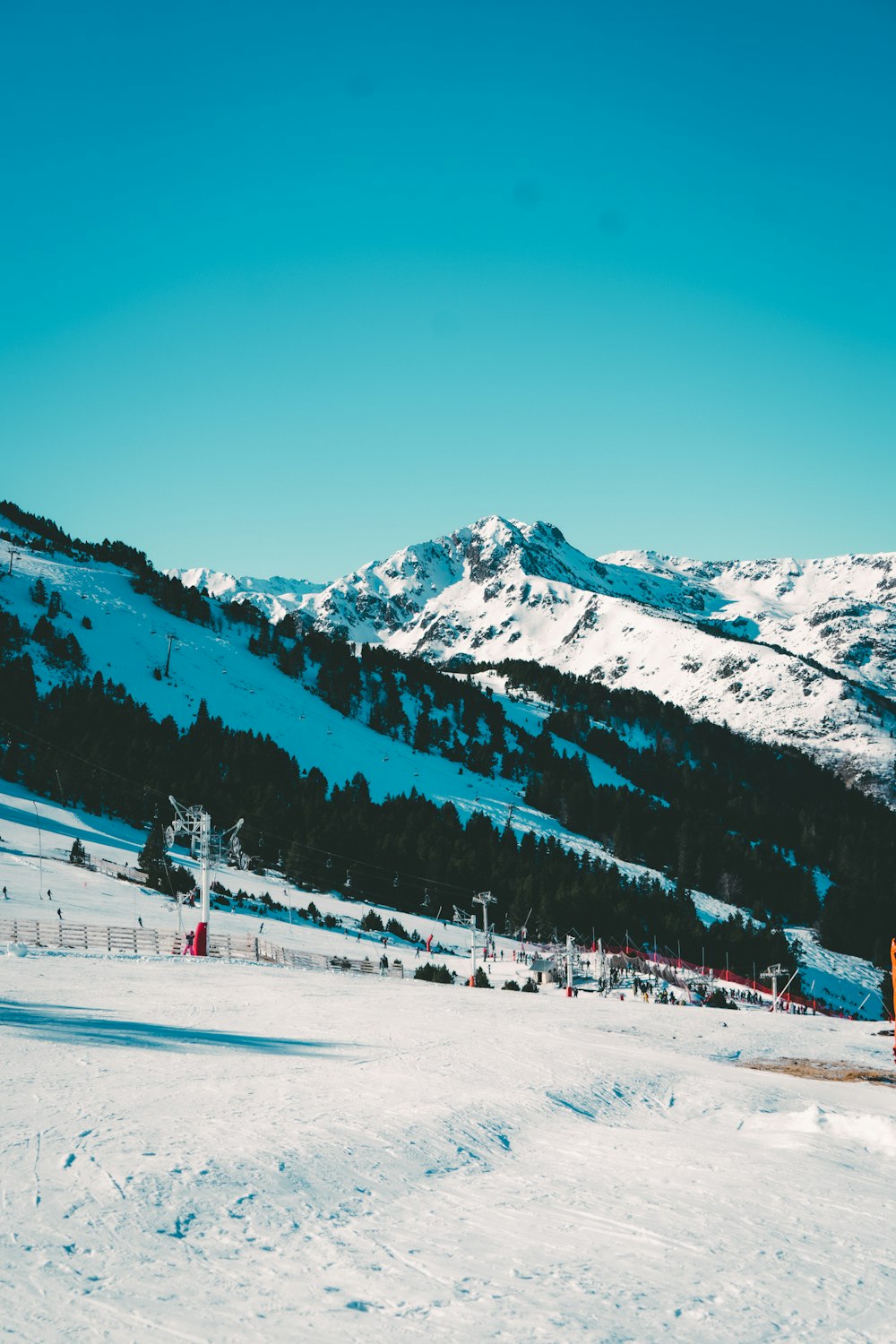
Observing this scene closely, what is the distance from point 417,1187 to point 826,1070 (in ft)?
48.4

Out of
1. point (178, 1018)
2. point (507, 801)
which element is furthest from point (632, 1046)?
point (507, 801)

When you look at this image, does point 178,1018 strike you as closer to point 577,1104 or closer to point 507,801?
point 577,1104

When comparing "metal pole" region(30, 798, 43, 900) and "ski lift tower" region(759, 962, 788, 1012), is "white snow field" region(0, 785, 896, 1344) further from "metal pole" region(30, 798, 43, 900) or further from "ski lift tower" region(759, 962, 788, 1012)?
"ski lift tower" region(759, 962, 788, 1012)

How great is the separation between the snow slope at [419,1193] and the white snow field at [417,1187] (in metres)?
0.03

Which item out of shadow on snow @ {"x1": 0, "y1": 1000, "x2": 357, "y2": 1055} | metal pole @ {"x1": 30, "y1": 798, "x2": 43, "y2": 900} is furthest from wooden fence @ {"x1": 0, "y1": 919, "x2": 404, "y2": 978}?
shadow on snow @ {"x1": 0, "y1": 1000, "x2": 357, "y2": 1055}

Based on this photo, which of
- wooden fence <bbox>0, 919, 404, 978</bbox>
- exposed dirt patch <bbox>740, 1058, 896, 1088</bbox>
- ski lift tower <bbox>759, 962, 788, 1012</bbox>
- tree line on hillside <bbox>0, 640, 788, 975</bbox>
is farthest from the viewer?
tree line on hillside <bbox>0, 640, 788, 975</bbox>

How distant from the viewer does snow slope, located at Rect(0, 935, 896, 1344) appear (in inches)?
243

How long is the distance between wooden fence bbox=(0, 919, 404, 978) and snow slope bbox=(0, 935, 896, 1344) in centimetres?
1860

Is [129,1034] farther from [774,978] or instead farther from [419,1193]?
[774,978]

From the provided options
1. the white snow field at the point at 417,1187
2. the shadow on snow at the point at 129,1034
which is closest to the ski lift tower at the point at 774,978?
the white snow field at the point at 417,1187

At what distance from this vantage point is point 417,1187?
891 cm

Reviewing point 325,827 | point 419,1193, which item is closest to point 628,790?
point 325,827

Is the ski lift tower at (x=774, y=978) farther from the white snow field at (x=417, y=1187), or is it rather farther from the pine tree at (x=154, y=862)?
the pine tree at (x=154, y=862)

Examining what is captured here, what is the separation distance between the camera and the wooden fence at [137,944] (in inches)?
1398
